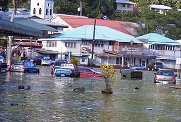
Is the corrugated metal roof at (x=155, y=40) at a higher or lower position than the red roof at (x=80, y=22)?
lower

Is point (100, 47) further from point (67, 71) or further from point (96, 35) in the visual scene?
point (67, 71)

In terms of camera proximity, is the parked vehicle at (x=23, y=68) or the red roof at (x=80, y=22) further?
the red roof at (x=80, y=22)

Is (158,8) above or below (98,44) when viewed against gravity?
above

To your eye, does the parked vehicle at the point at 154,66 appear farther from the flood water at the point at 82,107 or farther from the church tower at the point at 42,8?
the flood water at the point at 82,107

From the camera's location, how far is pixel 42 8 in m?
148

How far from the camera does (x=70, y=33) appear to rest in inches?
4609

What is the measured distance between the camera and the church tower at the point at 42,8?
146m

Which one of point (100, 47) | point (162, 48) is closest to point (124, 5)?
point (162, 48)

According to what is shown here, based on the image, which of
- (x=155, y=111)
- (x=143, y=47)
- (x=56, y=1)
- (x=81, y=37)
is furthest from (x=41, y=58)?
(x=155, y=111)

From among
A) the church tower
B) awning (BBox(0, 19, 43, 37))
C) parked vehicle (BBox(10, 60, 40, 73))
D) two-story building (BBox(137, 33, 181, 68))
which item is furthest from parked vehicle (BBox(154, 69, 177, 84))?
the church tower

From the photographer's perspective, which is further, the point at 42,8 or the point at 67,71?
the point at 42,8

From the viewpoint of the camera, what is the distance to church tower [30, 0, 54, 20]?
5758 inches

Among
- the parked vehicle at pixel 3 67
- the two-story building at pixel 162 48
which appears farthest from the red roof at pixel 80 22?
the parked vehicle at pixel 3 67

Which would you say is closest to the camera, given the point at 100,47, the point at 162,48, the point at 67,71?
the point at 67,71
